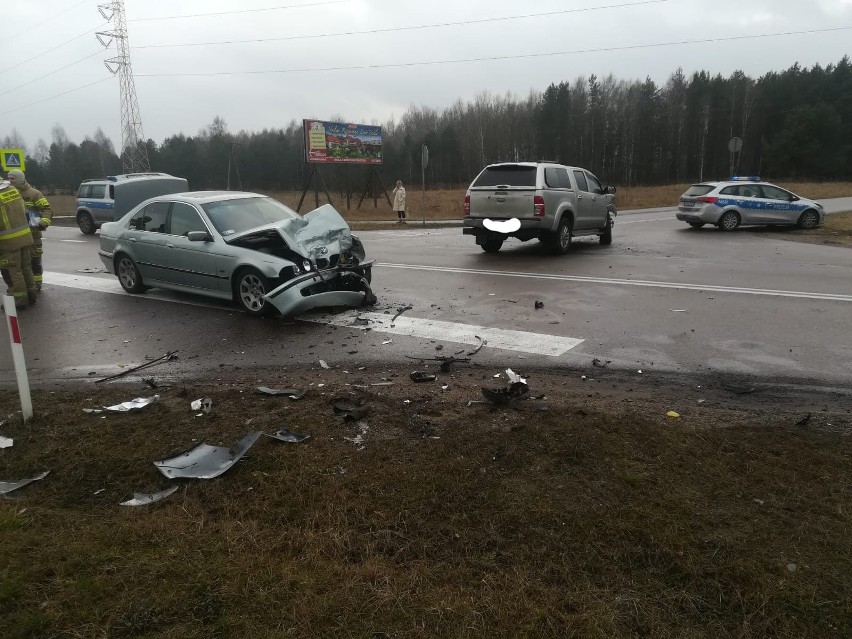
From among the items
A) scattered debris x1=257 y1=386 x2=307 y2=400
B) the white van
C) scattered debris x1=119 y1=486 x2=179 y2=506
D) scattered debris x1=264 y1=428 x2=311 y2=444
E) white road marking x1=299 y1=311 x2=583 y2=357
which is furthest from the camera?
the white van

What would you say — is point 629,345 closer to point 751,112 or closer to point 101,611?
point 101,611

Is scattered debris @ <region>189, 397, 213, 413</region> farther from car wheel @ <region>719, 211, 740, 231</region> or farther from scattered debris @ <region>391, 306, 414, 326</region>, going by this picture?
car wheel @ <region>719, 211, 740, 231</region>

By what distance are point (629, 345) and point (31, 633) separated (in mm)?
5736

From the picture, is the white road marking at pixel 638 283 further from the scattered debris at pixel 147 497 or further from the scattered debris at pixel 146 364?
the scattered debris at pixel 147 497

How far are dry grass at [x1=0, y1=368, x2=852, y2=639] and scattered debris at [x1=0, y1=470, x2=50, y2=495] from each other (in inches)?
2.2

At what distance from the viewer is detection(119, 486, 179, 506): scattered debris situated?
11.2ft

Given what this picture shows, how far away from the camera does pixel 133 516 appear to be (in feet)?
10.6

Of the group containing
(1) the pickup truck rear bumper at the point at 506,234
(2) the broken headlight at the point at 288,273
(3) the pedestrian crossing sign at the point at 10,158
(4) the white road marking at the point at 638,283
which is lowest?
(4) the white road marking at the point at 638,283

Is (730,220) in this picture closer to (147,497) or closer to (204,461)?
(204,461)

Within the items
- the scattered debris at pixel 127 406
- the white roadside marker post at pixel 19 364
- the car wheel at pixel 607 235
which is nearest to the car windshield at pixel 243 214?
the scattered debris at pixel 127 406

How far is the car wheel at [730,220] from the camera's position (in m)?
19.9

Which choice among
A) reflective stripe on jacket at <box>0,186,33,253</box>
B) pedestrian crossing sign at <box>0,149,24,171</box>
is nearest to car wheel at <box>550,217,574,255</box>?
reflective stripe on jacket at <box>0,186,33,253</box>

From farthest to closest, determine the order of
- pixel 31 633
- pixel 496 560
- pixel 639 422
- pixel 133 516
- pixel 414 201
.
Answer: pixel 414 201
pixel 639 422
pixel 133 516
pixel 496 560
pixel 31 633

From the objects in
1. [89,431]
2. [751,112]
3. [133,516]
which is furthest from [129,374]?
[751,112]
